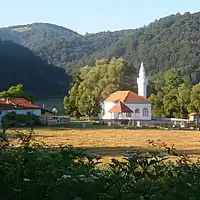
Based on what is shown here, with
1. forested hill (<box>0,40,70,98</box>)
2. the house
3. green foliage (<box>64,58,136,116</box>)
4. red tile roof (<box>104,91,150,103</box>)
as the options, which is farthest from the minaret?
forested hill (<box>0,40,70,98</box>)

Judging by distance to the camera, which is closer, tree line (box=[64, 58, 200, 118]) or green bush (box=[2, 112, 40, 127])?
green bush (box=[2, 112, 40, 127])

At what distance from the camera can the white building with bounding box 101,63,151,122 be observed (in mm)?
71250

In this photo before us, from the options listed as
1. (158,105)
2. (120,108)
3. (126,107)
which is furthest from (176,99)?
(120,108)

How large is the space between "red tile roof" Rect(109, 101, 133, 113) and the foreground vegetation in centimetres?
6499

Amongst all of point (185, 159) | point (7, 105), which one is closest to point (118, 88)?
point (7, 105)

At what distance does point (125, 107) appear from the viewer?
7169 cm

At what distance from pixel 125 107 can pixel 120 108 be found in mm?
1038

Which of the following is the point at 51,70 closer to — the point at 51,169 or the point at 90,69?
the point at 90,69

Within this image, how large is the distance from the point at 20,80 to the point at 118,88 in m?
61.6

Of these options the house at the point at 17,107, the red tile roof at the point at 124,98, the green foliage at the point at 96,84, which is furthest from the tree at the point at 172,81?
the house at the point at 17,107

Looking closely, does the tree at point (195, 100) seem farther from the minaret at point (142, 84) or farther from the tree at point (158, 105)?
the minaret at point (142, 84)

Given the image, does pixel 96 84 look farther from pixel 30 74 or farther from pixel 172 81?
pixel 30 74

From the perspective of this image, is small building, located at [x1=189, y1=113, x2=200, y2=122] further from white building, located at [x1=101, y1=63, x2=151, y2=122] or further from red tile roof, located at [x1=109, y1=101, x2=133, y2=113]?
red tile roof, located at [x1=109, y1=101, x2=133, y2=113]

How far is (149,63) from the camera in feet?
637
